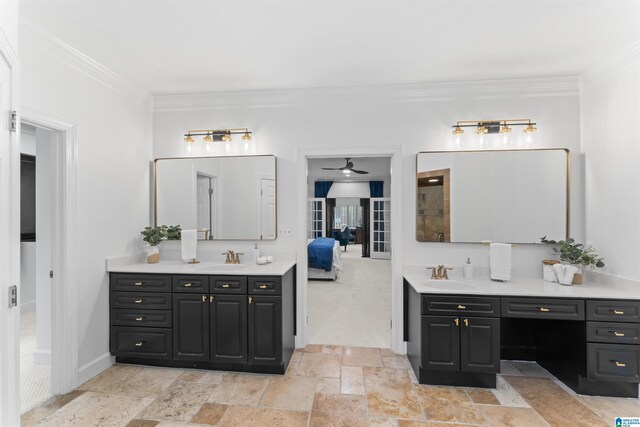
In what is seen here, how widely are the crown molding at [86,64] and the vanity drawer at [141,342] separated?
234 centimetres

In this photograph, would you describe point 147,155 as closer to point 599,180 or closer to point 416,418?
point 416,418

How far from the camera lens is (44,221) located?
2781 mm

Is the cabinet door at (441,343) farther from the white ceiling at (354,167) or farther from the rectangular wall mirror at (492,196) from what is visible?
the white ceiling at (354,167)

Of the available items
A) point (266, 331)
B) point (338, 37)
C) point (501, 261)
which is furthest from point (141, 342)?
point (501, 261)

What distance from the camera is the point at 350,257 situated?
378 inches

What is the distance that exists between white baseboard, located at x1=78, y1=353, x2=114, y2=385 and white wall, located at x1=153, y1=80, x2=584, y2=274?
178 cm

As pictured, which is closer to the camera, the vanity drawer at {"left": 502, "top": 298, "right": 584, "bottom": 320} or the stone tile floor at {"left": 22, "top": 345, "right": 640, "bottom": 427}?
the stone tile floor at {"left": 22, "top": 345, "right": 640, "bottom": 427}

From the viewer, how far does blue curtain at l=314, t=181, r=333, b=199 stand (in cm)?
996

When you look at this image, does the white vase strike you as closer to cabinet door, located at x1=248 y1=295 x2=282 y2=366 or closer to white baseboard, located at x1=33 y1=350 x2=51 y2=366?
white baseboard, located at x1=33 y1=350 x2=51 y2=366

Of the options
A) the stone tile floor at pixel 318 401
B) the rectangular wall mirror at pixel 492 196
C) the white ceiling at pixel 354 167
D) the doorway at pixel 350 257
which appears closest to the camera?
the stone tile floor at pixel 318 401

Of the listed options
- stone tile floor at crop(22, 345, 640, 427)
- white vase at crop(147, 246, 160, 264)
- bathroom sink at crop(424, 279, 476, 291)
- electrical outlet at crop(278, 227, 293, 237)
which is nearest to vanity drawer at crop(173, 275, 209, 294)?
white vase at crop(147, 246, 160, 264)

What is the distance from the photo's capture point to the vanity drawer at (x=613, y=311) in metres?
2.29

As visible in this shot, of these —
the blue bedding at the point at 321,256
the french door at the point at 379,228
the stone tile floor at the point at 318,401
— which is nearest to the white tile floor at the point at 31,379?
the stone tile floor at the point at 318,401

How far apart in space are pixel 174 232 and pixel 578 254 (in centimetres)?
401
